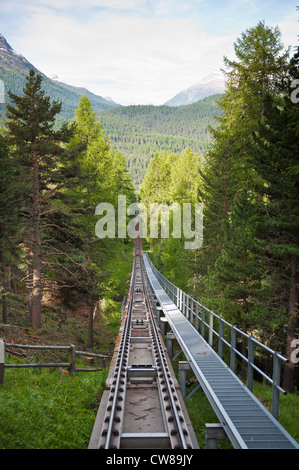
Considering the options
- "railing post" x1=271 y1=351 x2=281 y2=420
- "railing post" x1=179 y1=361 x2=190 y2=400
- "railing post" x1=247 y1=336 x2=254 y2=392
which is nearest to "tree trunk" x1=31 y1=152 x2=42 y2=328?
"railing post" x1=179 y1=361 x2=190 y2=400

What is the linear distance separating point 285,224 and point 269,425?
8.49m

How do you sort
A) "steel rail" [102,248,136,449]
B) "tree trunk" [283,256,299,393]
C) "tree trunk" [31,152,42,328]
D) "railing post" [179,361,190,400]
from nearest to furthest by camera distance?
1. "steel rail" [102,248,136,449]
2. "railing post" [179,361,190,400]
3. "tree trunk" [283,256,299,393]
4. "tree trunk" [31,152,42,328]

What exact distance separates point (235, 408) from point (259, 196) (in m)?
13.3

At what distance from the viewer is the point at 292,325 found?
13.5 meters

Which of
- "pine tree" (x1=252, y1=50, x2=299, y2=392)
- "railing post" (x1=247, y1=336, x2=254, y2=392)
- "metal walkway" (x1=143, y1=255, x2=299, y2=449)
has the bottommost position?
"metal walkway" (x1=143, y1=255, x2=299, y2=449)

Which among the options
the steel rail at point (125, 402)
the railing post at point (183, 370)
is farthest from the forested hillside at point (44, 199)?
the railing post at point (183, 370)

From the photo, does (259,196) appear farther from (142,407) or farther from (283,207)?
(142,407)

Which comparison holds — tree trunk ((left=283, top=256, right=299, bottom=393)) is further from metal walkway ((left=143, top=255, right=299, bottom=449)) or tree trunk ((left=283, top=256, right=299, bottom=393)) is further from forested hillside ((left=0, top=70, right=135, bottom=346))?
forested hillside ((left=0, top=70, right=135, bottom=346))

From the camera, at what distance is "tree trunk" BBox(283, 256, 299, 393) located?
13.4m

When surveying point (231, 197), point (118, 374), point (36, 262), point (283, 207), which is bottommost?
point (118, 374)

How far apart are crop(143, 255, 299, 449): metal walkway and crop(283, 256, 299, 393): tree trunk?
4562 mm

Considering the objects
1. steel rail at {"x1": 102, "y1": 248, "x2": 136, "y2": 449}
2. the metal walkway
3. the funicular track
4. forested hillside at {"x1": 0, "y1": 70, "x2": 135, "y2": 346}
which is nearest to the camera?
the metal walkway

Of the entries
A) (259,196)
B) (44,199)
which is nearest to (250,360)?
(259,196)

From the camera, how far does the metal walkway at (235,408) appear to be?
577cm
